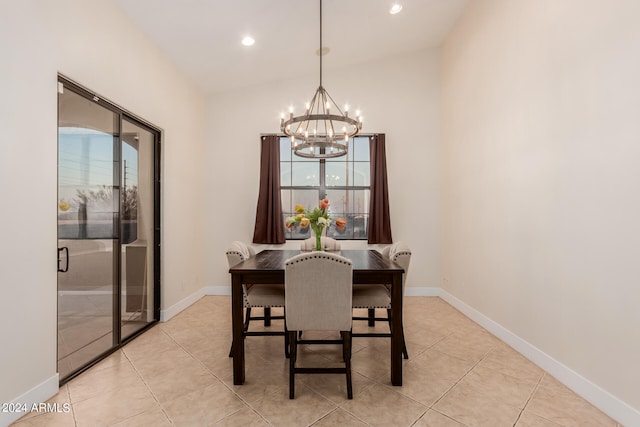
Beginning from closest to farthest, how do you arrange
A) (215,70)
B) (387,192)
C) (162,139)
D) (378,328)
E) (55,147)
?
(55,147) < (378,328) < (162,139) < (215,70) < (387,192)

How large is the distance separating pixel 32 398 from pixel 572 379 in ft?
12.0

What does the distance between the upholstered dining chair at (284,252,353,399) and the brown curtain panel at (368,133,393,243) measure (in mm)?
2553

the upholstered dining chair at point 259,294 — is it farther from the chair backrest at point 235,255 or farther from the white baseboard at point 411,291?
the white baseboard at point 411,291

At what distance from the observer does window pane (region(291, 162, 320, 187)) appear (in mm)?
4711

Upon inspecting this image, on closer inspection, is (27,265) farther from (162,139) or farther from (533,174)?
(533,174)

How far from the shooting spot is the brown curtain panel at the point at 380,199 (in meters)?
4.46

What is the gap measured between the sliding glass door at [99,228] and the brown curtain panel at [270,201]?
1541mm

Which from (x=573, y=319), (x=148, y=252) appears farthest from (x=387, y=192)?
(x=148, y=252)

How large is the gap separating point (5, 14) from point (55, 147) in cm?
78

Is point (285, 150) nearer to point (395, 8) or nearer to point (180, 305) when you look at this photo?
point (395, 8)

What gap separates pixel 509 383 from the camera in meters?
2.17

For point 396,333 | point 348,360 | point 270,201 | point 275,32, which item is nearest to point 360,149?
point 270,201

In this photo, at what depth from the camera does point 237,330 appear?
216cm

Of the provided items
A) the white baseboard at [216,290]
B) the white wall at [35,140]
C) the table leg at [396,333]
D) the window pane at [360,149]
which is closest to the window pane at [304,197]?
the window pane at [360,149]
